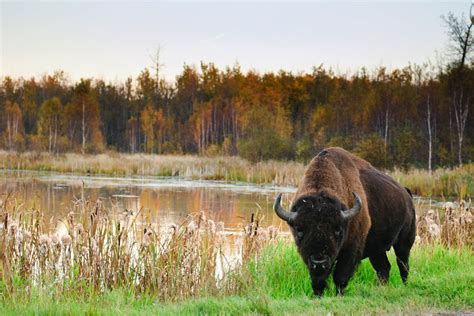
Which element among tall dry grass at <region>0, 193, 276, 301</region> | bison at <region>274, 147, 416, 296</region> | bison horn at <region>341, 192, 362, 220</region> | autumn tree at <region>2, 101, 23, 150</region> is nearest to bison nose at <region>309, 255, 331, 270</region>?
bison at <region>274, 147, 416, 296</region>

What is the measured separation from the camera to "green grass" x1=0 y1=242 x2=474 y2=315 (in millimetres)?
7543

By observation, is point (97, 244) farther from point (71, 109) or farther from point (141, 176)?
point (71, 109)

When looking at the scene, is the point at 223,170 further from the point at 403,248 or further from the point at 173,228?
the point at 403,248

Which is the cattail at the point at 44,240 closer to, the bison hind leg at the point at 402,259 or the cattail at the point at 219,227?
the cattail at the point at 219,227

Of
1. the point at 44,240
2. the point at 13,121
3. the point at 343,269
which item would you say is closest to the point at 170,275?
the point at 44,240

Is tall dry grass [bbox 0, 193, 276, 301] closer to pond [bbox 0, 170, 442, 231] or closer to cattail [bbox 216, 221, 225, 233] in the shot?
cattail [bbox 216, 221, 225, 233]

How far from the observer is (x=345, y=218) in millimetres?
8062

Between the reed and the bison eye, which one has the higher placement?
the bison eye

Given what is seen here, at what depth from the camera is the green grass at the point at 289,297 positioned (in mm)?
7543

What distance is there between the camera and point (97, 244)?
973 cm

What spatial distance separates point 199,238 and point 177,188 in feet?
76.5

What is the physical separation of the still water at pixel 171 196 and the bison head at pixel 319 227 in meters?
10.7

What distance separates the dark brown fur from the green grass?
44cm

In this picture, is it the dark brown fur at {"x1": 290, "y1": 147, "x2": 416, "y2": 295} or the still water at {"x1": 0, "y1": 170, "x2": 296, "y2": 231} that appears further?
the still water at {"x1": 0, "y1": 170, "x2": 296, "y2": 231}
